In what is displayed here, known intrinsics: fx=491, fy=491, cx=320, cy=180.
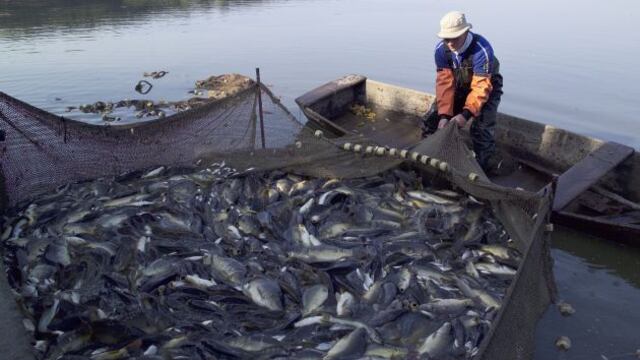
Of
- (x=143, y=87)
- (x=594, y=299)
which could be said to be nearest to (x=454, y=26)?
(x=594, y=299)

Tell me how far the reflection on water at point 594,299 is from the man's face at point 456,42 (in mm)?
3135

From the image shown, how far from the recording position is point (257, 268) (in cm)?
525

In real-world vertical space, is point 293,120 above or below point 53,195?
above

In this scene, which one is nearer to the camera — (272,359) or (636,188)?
(272,359)

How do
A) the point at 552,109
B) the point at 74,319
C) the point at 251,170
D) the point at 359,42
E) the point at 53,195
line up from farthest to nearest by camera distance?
the point at 359,42 < the point at 552,109 < the point at 251,170 < the point at 53,195 < the point at 74,319

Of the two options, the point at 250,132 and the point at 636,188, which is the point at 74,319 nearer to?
the point at 250,132

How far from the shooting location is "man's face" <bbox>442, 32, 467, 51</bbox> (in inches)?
289

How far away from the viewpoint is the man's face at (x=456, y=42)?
7338 mm

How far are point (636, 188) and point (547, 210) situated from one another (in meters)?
3.89

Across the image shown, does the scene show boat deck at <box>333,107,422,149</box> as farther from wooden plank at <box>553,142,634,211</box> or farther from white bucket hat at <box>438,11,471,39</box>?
wooden plank at <box>553,142,634,211</box>

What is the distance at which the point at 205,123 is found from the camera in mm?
7875

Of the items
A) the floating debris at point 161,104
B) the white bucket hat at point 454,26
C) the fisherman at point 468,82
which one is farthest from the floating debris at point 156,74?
the white bucket hat at point 454,26

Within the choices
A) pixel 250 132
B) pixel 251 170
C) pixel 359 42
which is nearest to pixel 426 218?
pixel 251 170

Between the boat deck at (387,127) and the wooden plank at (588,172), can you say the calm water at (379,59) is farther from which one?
the boat deck at (387,127)
